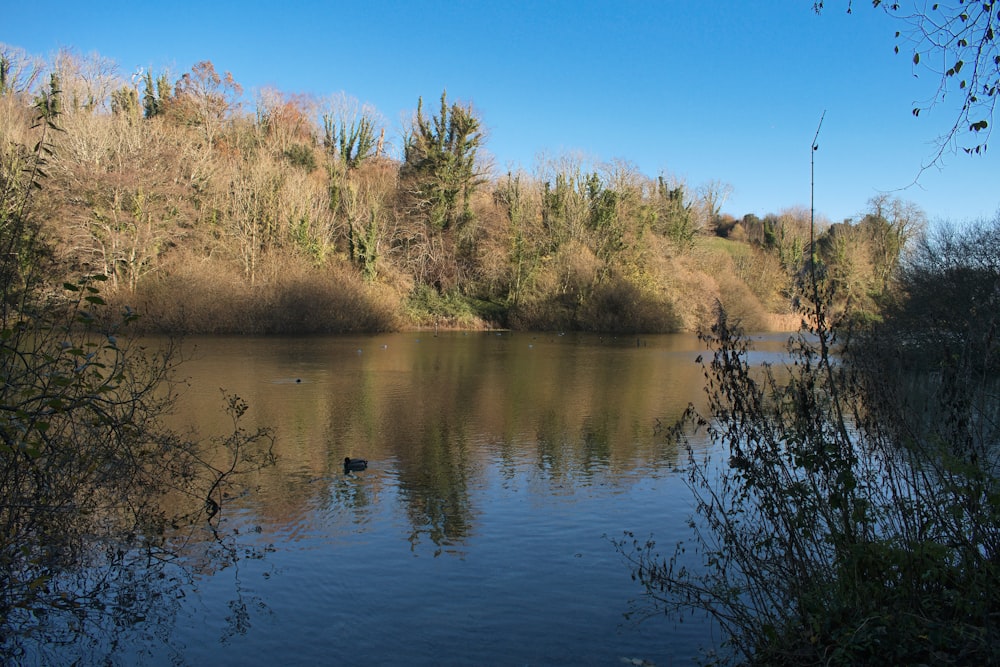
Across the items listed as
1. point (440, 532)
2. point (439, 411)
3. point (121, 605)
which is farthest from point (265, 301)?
point (121, 605)

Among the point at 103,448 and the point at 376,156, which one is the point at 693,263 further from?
the point at 103,448

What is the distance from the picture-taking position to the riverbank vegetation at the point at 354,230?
33.7 meters

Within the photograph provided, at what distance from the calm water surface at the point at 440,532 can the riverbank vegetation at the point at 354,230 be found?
1867cm

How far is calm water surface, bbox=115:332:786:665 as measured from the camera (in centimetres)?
567

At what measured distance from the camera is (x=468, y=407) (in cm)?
1623

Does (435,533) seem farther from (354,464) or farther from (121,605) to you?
(121,605)

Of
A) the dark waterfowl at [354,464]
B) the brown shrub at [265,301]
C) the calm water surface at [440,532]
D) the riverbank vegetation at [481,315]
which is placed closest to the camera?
the riverbank vegetation at [481,315]

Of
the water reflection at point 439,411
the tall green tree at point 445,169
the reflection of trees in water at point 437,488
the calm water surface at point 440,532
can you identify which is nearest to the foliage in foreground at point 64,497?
the calm water surface at point 440,532

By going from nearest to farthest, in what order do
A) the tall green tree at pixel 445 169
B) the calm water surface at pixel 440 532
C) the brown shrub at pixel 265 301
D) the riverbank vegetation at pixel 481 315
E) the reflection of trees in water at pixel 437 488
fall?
the riverbank vegetation at pixel 481 315 < the calm water surface at pixel 440 532 < the reflection of trees in water at pixel 437 488 < the brown shrub at pixel 265 301 < the tall green tree at pixel 445 169

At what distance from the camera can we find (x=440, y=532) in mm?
8117

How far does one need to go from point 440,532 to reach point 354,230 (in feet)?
119

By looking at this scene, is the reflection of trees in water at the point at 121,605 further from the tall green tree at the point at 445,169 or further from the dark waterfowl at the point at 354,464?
the tall green tree at the point at 445,169

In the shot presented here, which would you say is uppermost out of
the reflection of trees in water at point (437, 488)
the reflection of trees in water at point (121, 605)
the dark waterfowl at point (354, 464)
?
the dark waterfowl at point (354, 464)

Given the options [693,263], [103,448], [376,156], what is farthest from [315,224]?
[103,448]
